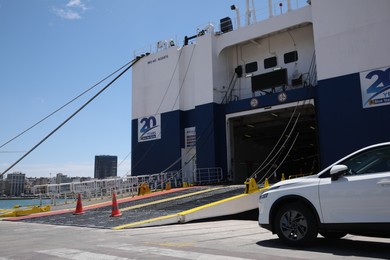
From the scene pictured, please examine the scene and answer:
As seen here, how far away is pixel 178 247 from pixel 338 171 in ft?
9.42

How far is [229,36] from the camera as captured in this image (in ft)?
79.2

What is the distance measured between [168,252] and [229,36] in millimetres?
20350

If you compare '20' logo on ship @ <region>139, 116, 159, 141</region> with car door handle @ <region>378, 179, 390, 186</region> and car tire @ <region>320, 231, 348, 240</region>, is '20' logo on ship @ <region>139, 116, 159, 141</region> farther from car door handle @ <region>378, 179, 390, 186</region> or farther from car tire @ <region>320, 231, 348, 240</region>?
car door handle @ <region>378, 179, 390, 186</region>

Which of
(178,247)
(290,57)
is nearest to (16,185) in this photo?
(290,57)

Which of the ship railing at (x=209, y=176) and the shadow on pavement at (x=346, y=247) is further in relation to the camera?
the ship railing at (x=209, y=176)

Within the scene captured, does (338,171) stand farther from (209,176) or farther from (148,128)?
(148,128)

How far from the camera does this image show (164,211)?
11.9 m

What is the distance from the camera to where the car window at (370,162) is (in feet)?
17.9

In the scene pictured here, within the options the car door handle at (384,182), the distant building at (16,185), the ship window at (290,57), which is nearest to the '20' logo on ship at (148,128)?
the ship window at (290,57)

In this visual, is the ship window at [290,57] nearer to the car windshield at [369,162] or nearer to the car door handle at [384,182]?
the car windshield at [369,162]

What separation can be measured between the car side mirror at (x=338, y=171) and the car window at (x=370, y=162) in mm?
220

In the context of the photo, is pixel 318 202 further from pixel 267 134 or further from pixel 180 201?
pixel 267 134

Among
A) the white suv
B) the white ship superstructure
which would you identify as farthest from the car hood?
the white ship superstructure

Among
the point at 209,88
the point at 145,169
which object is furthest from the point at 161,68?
the point at 145,169
